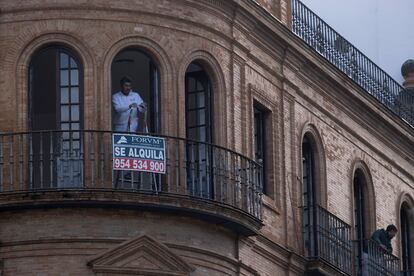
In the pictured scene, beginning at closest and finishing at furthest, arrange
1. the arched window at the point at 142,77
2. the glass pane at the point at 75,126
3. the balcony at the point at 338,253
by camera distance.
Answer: the glass pane at the point at 75,126 → the arched window at the point at 142,77 → the balcony at the point at 338,253

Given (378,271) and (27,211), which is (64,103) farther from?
(378,271)

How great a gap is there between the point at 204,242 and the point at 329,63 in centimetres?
810

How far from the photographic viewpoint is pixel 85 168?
2000 inches

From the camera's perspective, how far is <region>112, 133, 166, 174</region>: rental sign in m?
50.7

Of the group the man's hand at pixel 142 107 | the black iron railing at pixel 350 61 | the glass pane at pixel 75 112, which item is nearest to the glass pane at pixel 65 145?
the glass pane at pixel 75 112

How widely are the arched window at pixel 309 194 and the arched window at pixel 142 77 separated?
17.9 feet

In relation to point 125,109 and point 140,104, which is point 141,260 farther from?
point 140,104

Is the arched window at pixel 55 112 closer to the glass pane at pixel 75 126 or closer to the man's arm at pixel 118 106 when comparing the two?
the glass pane at pixel 75 126

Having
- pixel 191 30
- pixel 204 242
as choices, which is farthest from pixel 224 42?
pixel 204 242

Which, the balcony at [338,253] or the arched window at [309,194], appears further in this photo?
the arched window at [309,194]

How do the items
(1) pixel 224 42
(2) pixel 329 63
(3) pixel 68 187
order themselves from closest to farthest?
1. (3) pixel 68 187
2. (1) pixel 224 42
3. (2) pixel 329 63

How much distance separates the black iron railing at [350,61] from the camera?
192ft

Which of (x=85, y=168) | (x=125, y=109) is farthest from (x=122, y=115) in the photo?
(x=85, y=168)

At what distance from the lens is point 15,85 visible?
169 feet
